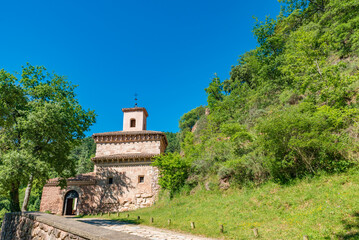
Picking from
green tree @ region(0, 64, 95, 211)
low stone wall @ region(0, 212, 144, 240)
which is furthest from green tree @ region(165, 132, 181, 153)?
low stone wall @ region(0, 212, 144, 240)

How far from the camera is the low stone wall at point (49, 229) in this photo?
326 cm

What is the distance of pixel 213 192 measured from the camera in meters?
15.1

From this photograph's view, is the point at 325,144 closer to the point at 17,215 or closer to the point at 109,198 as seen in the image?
the point at 17,215

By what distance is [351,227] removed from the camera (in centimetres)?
635

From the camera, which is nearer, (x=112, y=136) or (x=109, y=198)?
(x=109, y=198)

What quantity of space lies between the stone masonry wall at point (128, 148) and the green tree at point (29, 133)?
928 centimetres

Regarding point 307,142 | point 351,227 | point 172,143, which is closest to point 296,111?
point 307,142

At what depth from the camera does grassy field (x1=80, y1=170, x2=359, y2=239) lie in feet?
22.8

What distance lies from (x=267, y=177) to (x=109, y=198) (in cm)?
1646

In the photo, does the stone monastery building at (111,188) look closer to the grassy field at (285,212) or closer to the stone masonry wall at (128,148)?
the stone masonry wall at (128,148)

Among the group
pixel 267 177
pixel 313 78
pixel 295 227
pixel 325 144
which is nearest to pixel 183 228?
pixel 295 227

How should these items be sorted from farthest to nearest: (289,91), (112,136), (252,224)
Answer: (112,136)
(289,91)
(252,224)

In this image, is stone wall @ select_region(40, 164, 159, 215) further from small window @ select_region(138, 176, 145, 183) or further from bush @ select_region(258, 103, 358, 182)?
bush @ select_region(258, 103, 358, 182)

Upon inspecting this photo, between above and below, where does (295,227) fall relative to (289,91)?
below
